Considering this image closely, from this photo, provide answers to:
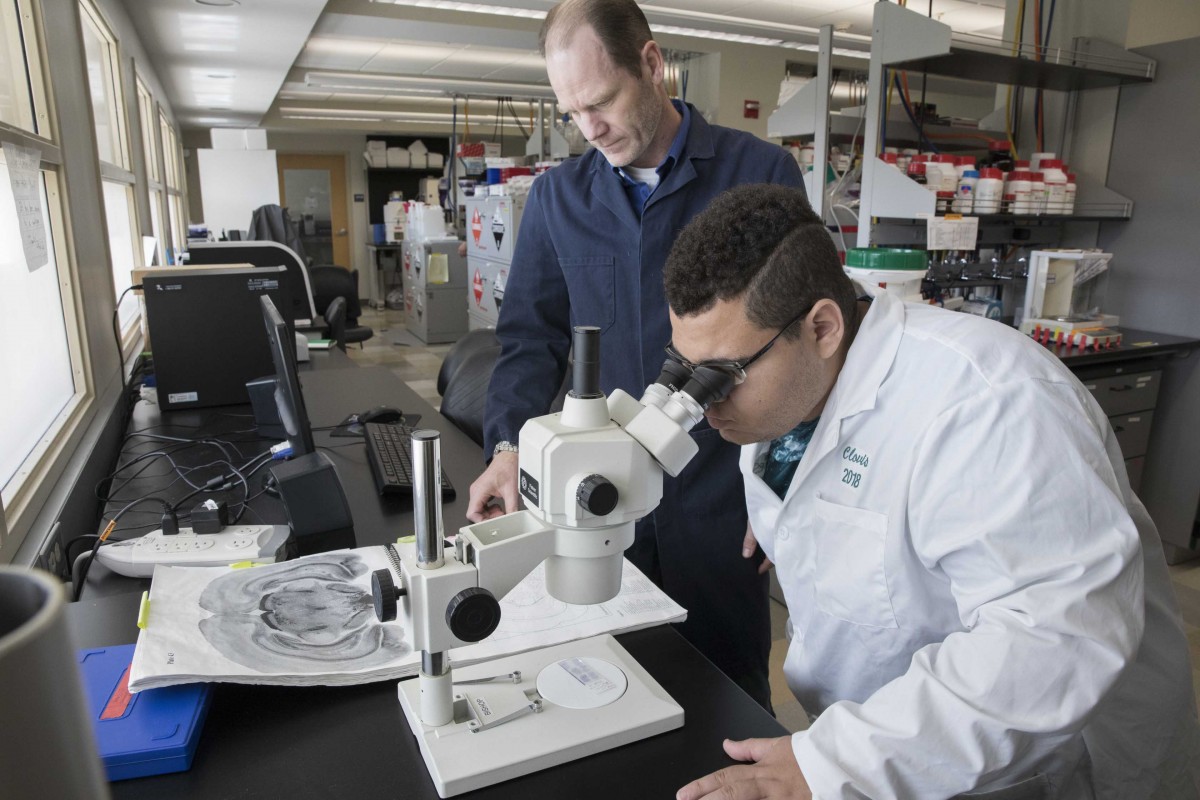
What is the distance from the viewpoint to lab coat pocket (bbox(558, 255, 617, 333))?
5.02 feet

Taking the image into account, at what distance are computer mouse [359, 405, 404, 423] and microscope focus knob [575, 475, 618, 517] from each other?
1495 millimetres

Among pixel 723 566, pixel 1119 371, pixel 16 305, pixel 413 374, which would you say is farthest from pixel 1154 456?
pixel 413 374

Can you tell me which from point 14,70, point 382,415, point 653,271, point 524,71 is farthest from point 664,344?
point 524,71

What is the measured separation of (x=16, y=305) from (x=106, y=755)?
4.75 ft

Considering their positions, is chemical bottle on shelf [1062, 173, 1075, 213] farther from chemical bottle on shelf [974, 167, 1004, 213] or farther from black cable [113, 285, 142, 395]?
black cable [113, 285, 142, 395]

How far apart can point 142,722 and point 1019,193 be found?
3.27 metres

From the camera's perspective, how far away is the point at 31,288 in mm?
1890

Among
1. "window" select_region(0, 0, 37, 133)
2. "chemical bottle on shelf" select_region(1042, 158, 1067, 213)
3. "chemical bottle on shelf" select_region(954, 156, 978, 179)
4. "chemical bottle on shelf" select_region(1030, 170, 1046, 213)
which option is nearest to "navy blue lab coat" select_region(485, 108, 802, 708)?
"window" select_region(0, 0, 37, 133)

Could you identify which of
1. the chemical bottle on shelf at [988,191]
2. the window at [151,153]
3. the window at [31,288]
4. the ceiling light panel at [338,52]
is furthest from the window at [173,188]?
the chemical bottle on shelf at [988,191]

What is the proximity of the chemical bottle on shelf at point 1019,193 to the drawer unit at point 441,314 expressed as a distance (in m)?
5.58

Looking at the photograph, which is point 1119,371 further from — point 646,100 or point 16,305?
point 16,305

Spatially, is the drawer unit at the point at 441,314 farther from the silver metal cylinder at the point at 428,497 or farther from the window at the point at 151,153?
the silver metal cylinder at the point at 428,497

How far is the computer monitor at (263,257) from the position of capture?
363 centimetres

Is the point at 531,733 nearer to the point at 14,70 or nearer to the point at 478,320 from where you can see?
the point at 14,70
